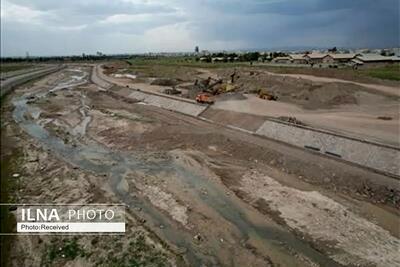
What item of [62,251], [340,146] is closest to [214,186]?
[340,146]

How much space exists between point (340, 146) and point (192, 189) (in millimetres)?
9313

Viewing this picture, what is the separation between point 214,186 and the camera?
1997 centimetres

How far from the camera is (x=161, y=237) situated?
48.1 ft

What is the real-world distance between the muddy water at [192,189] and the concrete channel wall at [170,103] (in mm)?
12013

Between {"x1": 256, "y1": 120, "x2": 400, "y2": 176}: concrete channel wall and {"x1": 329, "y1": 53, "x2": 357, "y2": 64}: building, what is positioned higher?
{"x1": 329, "y1": 53, "x2": 357, "y2": 64}: building

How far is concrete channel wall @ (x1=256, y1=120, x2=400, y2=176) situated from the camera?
20031 millimetres

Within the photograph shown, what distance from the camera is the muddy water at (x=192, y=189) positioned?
13695mm

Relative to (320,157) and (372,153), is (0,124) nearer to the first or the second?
(320,157)

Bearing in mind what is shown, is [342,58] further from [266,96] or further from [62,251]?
[62,251]

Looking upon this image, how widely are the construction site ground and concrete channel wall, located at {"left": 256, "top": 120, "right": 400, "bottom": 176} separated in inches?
26.7

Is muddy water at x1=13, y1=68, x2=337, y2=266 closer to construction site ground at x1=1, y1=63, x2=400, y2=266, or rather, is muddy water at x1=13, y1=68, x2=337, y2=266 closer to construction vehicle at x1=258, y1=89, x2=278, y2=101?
construction site ground at x1=1, y1=63, x2=400, y2=266

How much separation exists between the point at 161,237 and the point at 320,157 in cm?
1179

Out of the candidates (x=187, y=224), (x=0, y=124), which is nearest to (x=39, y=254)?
(x=187, y=224)

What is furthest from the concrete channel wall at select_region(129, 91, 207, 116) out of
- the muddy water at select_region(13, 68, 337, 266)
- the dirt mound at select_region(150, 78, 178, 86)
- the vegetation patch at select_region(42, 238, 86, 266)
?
the vegetation patch at select_region(42, 238, 86, 266)
